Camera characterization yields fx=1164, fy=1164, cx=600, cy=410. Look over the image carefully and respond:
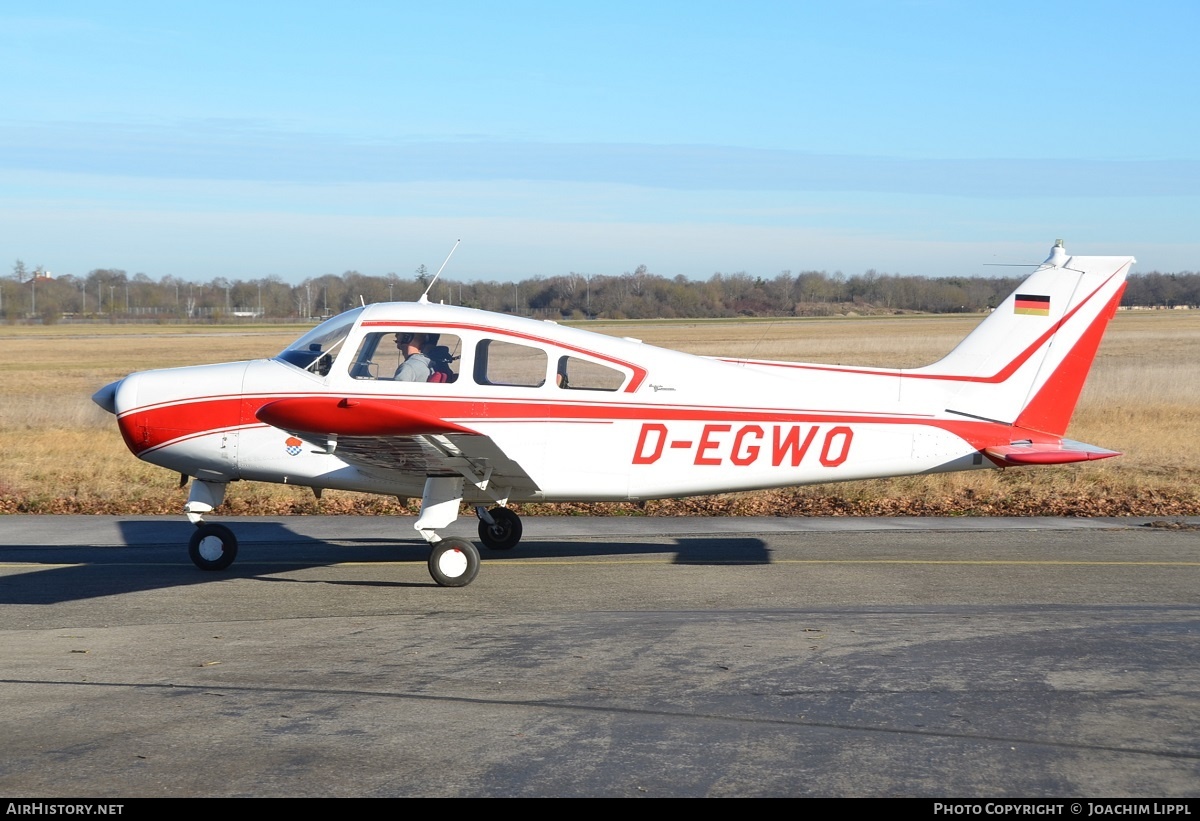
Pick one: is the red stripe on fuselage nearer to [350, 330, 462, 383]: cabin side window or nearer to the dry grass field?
[350, 330, 462, 383]: cabin side window

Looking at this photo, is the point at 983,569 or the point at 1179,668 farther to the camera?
the point at 983,569

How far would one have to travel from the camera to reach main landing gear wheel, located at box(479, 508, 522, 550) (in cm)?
1113

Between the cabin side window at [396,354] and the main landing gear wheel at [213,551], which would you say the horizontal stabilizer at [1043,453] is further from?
the main landing gear wheel at [213,551]

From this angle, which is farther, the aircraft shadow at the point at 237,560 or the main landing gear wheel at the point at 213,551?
the main landing gear wheel at the point at 213,551

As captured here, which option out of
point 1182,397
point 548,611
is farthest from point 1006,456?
point 1182,397

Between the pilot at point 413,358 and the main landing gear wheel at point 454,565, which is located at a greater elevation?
the pilot at point 413,358

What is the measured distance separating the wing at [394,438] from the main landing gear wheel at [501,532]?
1417 millimetres

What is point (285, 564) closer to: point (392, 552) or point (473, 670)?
point (392, 552)

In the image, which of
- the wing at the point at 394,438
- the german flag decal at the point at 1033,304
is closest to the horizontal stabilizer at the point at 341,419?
the wing at the point at 394,438

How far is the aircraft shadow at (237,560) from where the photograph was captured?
31.2ft

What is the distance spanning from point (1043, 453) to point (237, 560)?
716 centimetres

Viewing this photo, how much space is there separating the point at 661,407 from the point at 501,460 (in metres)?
1.42

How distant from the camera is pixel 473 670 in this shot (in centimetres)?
675
